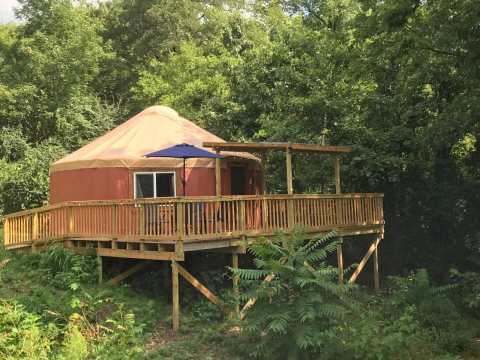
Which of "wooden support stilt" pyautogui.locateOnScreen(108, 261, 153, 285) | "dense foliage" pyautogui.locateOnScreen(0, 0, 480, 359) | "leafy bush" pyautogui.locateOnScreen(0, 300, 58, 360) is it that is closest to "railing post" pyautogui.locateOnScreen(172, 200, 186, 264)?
"dense foliage" pyautogui.locateOnScreen(0, 0, 480, 359)

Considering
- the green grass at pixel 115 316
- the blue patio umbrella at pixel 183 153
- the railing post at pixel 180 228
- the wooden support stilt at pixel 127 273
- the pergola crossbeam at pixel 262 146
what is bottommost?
the green grass at pixel 115 316

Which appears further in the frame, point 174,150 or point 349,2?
Answer: point 349,2

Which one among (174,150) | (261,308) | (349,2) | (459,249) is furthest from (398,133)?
(261,308)

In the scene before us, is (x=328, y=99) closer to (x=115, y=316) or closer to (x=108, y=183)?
(x=108, y=183)

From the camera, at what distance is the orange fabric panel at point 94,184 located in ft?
42.0

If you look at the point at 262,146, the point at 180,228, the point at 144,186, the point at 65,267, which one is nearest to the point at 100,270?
the point at 65,267

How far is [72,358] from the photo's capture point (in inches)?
285

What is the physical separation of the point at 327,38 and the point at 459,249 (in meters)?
7.73

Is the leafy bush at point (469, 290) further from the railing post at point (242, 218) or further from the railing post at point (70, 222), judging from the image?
the railing post at point (70, 222)

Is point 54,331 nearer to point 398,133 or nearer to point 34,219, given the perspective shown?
point 34,219

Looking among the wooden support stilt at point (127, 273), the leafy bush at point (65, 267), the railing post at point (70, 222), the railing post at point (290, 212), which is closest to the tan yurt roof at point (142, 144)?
the railing post at point (70, 222)

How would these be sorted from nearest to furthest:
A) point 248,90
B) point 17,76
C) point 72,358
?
point 72,358 < point 248,90 < point 17,76

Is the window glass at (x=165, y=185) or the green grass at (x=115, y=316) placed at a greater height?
the window glass at (x=165, y=185)

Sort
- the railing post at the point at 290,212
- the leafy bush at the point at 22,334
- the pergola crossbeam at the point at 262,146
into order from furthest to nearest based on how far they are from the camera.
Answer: the railing post at the point at 290,212
the pergola crossbeam at the point at 262,146
the leafy bush at the point at 22,334
